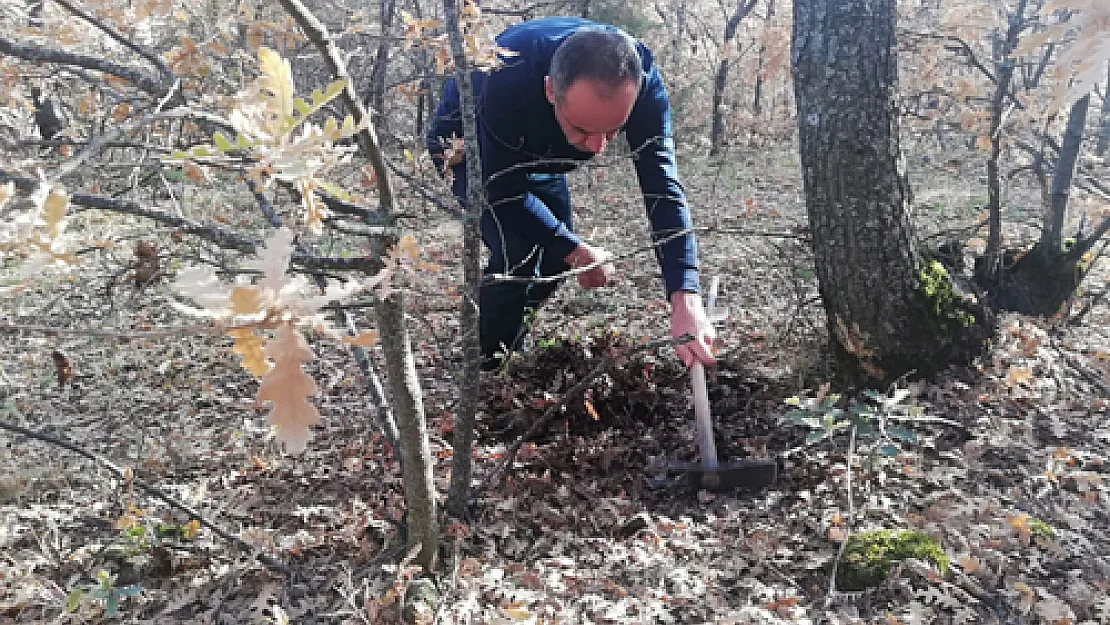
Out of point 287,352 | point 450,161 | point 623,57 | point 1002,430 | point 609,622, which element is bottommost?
point 609,622

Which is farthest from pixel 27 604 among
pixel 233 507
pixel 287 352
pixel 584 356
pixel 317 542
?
pixel 584 356

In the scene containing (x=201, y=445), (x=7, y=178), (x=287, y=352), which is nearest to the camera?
(x=287, y=352)

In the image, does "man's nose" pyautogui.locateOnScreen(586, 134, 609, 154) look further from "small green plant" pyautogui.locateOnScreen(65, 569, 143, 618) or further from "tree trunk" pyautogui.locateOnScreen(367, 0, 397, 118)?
"small green plant" pyautogui.locateOnScreen(65, 569, 143, 618)

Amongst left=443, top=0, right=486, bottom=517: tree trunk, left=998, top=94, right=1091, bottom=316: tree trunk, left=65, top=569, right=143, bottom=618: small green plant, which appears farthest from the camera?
left=998, top=94, right=1091, bottom=316: tree trunk

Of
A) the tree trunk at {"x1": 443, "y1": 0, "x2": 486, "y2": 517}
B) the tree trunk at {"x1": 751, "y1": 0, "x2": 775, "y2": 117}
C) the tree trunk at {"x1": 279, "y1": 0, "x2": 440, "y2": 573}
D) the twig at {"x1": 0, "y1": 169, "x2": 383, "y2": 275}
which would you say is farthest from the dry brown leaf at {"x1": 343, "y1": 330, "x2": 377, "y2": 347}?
the tree trunk at {"x1": 751, "y1": 0, "x2": 775, "y2": 117}

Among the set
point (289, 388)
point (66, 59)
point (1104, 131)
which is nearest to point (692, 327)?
point (289, 388)

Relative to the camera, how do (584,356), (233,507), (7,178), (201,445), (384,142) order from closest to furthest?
(7,178)
(233,507)
(201,445)
(584,356)
(384,142)

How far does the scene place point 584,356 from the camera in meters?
3.61

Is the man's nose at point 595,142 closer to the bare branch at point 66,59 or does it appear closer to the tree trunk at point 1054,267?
the bare branch at point 66,59

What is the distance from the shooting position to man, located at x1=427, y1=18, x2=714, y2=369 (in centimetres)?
246

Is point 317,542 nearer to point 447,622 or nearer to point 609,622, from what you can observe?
point 447,622

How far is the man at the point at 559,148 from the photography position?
246 centimetres

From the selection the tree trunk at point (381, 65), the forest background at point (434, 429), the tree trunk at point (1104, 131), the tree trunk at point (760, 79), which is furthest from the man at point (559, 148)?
the tree trunk at point (760, 79)

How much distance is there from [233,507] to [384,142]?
2.24 metres
